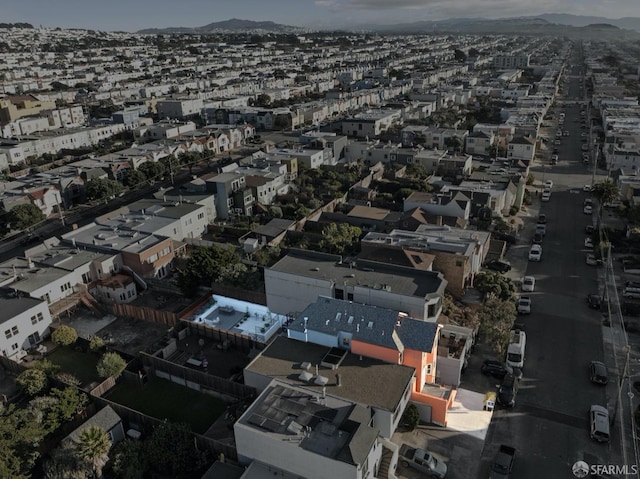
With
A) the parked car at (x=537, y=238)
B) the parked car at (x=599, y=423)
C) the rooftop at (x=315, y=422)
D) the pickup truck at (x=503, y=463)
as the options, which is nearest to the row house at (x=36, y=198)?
the rooftop at (x=315, y=422)

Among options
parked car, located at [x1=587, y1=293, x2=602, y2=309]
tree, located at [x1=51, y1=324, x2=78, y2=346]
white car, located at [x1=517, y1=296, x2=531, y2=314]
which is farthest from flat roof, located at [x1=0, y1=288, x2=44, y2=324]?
parked car, located at [x1=587, y1=293, x2=602, y2=309]

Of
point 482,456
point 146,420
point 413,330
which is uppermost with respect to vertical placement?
point 413,330

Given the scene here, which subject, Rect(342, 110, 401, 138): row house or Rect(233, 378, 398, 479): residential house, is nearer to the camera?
Rect(233, 378, 398, 479): residential house

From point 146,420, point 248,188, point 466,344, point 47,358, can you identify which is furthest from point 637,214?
point 47,358

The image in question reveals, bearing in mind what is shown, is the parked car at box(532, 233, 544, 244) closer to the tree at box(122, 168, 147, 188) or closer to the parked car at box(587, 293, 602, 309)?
the parked car at box(587, 293, 602, 309)

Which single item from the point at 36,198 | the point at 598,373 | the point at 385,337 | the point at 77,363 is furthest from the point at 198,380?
the point at 36,198

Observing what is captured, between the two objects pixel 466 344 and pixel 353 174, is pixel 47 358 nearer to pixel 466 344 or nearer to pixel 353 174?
pixel 466 344

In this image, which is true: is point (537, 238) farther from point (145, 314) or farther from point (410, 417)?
point (145, 314)
